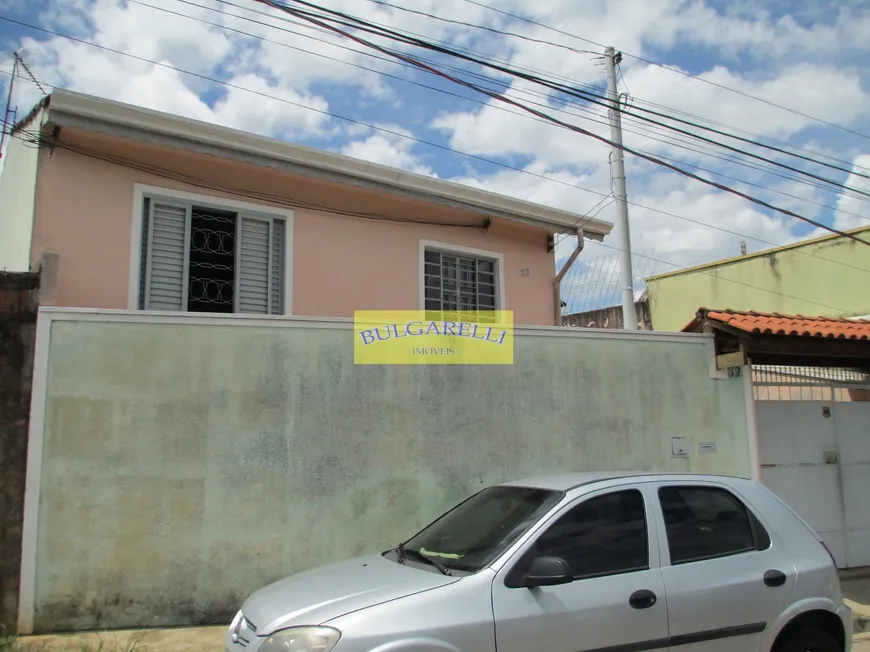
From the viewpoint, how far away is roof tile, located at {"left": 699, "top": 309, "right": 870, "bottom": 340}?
7.82 metres

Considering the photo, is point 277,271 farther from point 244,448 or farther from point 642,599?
point 642,599

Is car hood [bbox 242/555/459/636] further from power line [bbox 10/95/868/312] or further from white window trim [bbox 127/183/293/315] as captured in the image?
power line [bbox 10/95/868/312]

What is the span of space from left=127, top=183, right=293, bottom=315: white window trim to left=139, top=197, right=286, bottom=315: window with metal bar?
2.5 inches

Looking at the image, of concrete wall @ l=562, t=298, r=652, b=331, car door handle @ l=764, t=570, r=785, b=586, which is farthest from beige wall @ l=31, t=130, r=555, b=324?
concrete wall @ l=562, t=298, r=652, b=331

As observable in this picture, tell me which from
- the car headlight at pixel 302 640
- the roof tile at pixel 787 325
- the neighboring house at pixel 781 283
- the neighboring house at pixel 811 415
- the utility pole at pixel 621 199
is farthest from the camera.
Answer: the neighboring house at pixel 781 283

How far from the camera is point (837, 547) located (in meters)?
8.51

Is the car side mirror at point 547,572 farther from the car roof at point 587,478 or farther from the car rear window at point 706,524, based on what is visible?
the car rear window at point 706,524

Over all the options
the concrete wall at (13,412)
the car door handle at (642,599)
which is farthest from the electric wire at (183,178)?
the car door handle at (642,599)

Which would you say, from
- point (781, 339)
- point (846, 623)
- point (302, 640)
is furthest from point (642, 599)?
point (781, 339)

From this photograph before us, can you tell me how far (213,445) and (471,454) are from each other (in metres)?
2.51

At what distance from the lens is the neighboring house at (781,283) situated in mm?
15758

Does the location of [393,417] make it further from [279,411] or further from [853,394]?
[853,394]

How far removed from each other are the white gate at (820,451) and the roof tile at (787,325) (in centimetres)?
65

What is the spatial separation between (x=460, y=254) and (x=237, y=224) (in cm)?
323
